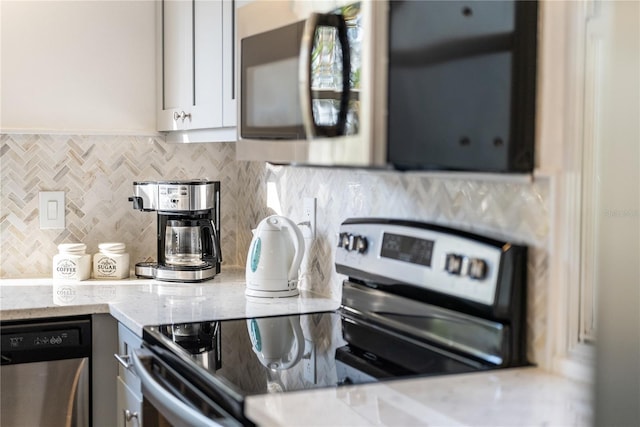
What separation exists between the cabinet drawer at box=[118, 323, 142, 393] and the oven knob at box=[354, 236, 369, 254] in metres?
0.61

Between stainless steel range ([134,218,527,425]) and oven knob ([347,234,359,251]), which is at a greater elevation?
oven knob ([347,234,359,251])

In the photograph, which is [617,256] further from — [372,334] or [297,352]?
[372,334]

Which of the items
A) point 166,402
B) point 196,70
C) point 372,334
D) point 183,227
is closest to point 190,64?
point 196,70

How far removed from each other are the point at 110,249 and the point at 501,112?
166 cm

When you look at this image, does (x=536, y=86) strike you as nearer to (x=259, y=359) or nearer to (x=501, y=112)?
(x=501, y=112)

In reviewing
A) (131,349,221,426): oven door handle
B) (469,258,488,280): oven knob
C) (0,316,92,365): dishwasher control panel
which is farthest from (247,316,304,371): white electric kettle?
(0,316,92,365): dishwasher control panel

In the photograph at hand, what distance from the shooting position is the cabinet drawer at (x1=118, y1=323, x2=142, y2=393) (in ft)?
6.86

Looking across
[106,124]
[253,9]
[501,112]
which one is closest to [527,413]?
[501,112]

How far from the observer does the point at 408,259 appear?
1829mm

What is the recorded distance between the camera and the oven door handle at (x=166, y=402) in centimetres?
150

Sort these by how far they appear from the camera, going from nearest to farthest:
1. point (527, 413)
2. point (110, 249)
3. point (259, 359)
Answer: point (527, 413) → point (259, 359) → point (110, 249)

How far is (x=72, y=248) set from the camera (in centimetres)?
268

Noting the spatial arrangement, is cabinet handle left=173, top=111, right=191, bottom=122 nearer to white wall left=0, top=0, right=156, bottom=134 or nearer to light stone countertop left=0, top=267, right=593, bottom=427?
→ white wall left=0, top=0, right=156, bottom=134

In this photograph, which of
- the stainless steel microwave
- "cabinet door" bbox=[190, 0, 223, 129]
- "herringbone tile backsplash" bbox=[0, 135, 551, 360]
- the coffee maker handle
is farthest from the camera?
the coffee maker handle
